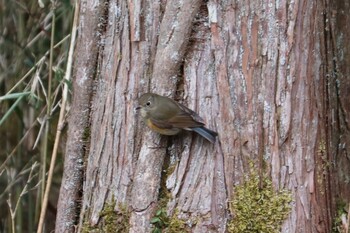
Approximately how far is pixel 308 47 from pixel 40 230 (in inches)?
50.9

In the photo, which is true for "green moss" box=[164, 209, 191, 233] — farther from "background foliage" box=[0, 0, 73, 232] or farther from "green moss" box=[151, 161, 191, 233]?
"background foliage" box=[0, 0, 73, 232]

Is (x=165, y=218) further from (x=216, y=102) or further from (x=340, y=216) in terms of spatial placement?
(x=340, y=216)

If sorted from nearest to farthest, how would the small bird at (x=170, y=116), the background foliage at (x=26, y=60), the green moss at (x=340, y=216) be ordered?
the small bird at (x=170, y=116)
the green moss at (x=340, y=216)
the background foliage at (x=26, y=60)

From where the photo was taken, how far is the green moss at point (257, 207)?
2.86m

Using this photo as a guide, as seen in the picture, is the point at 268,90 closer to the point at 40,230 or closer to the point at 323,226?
the point at 323,226

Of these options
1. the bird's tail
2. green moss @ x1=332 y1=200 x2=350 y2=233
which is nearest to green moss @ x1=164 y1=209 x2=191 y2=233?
the bird's tail

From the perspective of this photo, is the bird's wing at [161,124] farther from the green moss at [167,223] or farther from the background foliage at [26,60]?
the background foliage at [26,60]

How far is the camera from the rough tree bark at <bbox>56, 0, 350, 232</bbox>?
285 cm

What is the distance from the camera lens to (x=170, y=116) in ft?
9.23

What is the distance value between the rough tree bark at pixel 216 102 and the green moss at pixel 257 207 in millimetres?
29

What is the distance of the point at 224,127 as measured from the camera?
9.37 feet

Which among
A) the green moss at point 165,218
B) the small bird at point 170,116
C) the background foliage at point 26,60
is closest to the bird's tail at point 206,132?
the small bird at point 170,116

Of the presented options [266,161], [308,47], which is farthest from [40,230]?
[308,47]

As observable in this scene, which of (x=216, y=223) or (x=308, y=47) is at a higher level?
(x=308, y=47)
